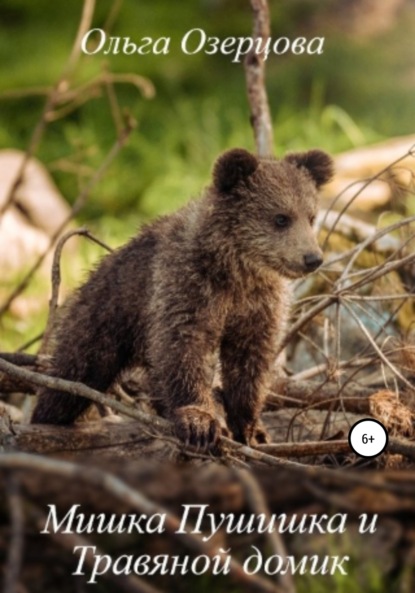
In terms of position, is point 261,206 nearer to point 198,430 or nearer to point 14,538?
point 198,430

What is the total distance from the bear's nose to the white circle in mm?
554

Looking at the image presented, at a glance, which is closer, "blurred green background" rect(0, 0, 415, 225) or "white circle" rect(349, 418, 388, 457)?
"white circle" rect(349, 418, 388, 457)

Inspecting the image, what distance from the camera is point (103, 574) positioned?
3.17 m

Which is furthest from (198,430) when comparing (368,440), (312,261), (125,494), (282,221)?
(125,494)

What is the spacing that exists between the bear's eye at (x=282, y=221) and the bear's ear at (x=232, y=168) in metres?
0.19

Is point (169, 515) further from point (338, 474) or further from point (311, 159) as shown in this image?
point (311, 159)

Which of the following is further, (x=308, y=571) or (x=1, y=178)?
(x=1, y=178)

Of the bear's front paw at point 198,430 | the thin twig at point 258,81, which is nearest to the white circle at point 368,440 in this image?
the bear's front paw at point 198,430

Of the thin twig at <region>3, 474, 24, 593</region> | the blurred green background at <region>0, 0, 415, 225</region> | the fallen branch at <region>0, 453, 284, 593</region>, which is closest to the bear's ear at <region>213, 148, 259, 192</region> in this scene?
the fallen branch at <region>0, 453, 284, 593</region>

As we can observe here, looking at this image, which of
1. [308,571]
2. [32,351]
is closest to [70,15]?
[32,351]

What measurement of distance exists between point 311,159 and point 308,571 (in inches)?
78.4

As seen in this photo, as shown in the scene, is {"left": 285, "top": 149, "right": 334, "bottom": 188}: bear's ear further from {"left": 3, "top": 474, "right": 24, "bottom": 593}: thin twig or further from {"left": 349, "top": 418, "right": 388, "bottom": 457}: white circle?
{"left": 3, "top": 474, "right": 24, "bottom": 593}: thin twig

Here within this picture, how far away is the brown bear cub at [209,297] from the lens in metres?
4.74

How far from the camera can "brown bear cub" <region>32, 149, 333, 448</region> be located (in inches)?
187
